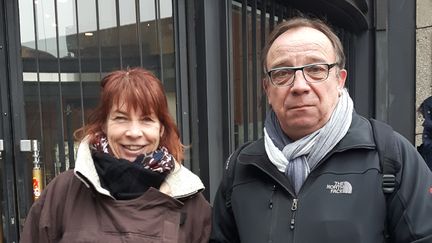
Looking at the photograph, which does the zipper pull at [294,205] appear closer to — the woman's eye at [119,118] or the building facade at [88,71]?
the woman's eye at [119,118]

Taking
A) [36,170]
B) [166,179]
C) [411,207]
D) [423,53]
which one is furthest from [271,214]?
[423,53]

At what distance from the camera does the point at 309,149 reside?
1.50m

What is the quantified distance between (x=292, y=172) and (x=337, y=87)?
33 cm

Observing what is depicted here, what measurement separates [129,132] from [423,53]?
16.9 feet

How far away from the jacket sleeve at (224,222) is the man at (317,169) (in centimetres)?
11

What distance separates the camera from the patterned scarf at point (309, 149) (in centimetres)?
149

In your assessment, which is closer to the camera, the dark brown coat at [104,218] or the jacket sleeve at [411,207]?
the jacket sleeve at [411,207]

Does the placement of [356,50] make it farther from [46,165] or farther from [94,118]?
[94,118]

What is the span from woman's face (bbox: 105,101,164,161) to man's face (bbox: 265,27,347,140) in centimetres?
57

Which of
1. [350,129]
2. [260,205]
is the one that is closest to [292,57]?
[350,129]

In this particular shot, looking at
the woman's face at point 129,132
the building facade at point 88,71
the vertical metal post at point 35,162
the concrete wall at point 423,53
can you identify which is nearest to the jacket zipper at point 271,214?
the woman's face at point 129,132

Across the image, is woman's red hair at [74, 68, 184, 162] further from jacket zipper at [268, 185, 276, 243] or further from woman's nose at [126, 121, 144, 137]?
jacket zipper at [268, 185, 276, 243]

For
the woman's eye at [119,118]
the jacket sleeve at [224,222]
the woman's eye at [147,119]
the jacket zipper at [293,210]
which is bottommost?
the jacket sleeve at [224,222]

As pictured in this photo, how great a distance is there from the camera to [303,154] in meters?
1.51
